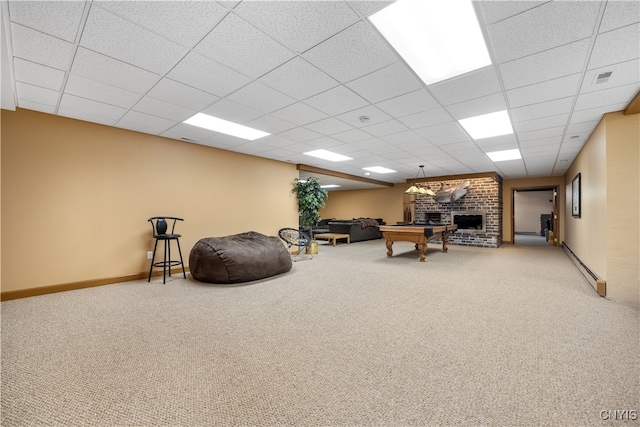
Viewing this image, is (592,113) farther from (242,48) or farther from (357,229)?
(357,229)

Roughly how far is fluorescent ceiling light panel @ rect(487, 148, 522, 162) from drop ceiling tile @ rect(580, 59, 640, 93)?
2978 millimetres

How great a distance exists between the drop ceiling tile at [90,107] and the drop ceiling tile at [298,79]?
2.21 m

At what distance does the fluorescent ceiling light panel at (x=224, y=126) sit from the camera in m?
3.88

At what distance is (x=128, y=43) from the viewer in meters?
2.18

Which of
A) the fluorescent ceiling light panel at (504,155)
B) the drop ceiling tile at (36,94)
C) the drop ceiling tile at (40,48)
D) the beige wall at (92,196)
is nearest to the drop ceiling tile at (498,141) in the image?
the fluorescent ceiling light panel at (504,155)

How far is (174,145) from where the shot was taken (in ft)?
16.1

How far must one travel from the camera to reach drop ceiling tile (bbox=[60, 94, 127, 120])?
3.24 m

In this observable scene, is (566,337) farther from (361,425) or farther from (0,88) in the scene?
(0,88)

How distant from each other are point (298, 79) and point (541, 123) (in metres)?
3.68

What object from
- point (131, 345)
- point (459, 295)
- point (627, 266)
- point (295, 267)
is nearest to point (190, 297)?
point (131, 345)

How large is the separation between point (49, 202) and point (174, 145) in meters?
1.95

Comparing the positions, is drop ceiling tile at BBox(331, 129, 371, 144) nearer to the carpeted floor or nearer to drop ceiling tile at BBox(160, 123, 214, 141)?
drop ceiling tile at BBox(160, 123, 214, 141)

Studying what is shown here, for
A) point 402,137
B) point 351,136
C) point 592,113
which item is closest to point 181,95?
point 351,136

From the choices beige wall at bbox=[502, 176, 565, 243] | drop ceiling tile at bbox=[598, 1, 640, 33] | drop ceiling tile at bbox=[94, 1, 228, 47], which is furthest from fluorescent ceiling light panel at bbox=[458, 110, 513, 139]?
beige wall at bbox=[502, 176, 565, 243]
